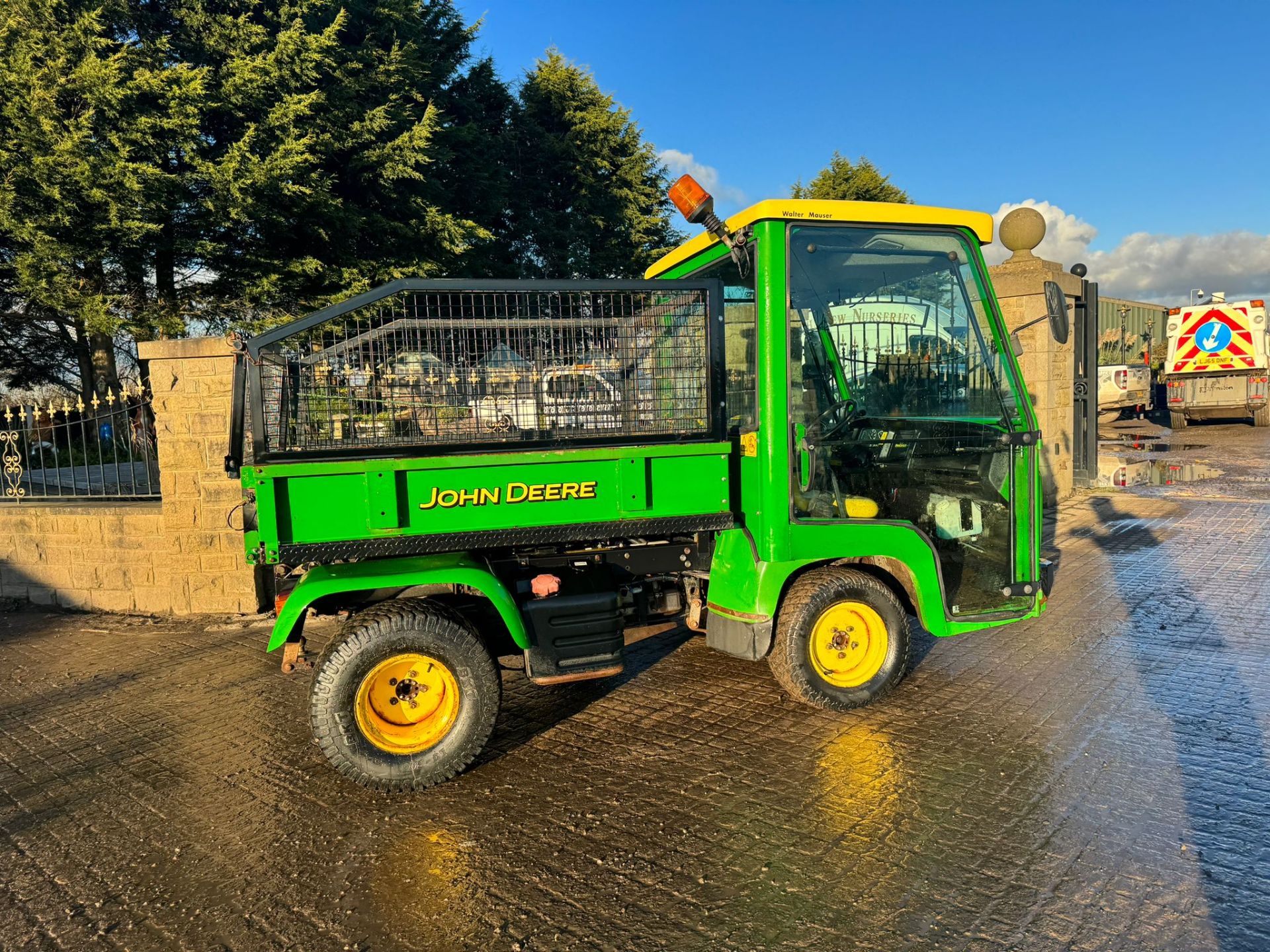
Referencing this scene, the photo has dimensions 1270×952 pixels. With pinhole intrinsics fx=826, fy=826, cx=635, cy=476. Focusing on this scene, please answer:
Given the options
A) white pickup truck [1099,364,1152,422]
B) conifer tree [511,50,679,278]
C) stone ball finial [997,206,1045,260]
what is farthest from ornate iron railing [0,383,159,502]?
white pickup truck [1099,364,1152,422]

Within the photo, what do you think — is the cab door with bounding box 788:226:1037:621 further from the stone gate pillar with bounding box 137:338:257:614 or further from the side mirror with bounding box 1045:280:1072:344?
the stone gate pillar with bounding box 137:338:257:614

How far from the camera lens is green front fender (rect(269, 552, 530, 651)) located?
3.59 metres

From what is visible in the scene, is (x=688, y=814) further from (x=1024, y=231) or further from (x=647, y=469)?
(x=1024, y=231)

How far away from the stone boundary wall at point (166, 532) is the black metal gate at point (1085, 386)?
10.4 meters

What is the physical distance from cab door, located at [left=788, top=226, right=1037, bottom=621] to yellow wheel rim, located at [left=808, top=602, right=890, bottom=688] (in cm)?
35

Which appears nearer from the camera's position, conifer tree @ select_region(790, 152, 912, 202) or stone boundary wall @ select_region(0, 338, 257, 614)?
stone boundary wall @ select_region(0, 338, 257, 614)

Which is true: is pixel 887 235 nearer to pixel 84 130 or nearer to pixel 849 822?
pixel 849 822

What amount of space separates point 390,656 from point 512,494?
88 cm

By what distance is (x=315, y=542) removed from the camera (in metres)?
3.53

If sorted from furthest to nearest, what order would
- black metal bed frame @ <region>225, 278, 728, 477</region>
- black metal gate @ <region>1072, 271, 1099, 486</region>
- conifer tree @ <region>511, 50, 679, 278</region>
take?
conifer tree @ <region>511, 50, 679, 278</region> → black metal gate @ <region>1072, 271, 1099, 486</region> → black metal bed frame @ <region>225, 278, 728, 477</region>

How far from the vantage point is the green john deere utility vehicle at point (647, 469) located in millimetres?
3611

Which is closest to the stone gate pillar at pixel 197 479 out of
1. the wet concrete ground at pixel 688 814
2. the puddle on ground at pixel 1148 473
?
A: the wet concrete ground at pixel 688 814

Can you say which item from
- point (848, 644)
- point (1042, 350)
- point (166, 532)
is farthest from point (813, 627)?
point (1042, 350)

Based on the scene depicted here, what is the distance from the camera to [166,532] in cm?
661
